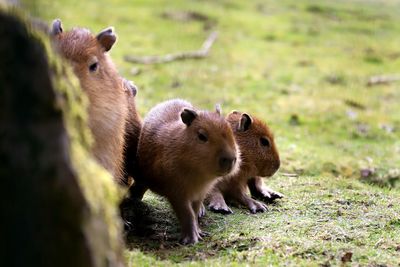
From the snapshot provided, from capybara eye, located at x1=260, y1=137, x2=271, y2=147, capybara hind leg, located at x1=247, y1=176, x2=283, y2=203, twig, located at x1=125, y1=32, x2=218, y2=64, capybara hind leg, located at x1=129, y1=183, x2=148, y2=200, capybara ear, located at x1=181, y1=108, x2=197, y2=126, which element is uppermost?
capybara ear, located at x1=181, y1=108, x2=197, y2=126

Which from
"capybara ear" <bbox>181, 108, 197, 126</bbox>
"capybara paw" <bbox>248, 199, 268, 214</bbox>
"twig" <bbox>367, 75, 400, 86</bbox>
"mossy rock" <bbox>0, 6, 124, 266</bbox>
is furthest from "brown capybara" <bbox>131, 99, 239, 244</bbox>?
"twig" <bbox>367, 75, 400, 86</bbox>

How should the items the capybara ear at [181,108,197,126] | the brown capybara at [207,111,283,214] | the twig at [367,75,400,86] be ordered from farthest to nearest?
the twig at [367,75,400,86] < the brown capybara at [207,111,283,214] < the capybara ear at [181,108,197,126]

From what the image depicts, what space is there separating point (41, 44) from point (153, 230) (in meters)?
2.73

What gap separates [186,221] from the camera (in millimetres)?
5027

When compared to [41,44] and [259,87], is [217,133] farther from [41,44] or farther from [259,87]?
[259,87]

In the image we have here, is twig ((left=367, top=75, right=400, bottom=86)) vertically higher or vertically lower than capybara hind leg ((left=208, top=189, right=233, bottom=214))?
lower

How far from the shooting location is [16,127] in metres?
2.60

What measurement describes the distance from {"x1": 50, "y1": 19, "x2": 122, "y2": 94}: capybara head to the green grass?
1219 millimetres

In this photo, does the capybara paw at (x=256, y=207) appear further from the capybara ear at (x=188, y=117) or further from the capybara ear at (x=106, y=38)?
the capybara ear at (x=106, y=38)

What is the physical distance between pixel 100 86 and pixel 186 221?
1.31 m

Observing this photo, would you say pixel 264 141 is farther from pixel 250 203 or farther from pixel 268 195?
pixel 250 203

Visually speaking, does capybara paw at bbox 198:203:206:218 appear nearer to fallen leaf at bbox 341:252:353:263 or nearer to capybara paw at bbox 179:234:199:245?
capybara paw at bbox 179:234:199:245

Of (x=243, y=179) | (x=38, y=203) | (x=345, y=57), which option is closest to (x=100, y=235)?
(x=38, y=203)

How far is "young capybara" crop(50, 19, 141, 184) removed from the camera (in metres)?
4.29
